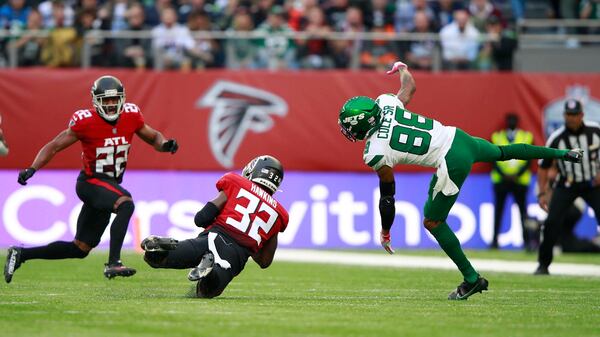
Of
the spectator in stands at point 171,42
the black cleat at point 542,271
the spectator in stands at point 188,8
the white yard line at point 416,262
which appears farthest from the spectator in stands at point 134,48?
the black cleat at point 542,271

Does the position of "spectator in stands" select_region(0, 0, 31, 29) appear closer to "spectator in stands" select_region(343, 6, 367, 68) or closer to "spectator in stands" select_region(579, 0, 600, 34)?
"spectator in stands" select_region(343, 6, 367, 68)

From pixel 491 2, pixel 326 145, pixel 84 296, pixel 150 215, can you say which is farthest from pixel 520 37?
pixel 84 296

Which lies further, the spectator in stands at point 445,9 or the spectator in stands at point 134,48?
the spectator in stands at point 445,9

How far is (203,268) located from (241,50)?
10.1 meters

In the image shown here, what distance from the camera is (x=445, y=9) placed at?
21.4 meters

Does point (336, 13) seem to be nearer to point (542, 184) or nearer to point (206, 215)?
point (542, 184)

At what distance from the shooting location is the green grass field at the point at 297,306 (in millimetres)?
8133

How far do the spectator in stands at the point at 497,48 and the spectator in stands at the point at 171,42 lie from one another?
4.94 m

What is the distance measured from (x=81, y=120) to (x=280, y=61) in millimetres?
8449

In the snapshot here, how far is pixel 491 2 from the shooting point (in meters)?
22.0

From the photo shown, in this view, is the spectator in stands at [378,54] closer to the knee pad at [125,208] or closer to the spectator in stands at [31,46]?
the spectator in stands at [31,46]


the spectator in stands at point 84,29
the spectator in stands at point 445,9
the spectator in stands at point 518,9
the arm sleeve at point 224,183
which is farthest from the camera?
the spectator in stands at point 518,9

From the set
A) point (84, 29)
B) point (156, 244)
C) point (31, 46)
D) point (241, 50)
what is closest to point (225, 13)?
point (241, 50)

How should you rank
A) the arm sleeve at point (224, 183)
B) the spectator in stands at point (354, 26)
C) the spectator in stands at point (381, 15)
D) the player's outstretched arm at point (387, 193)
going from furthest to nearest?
the spectator in stands at point (381, 15) → the spectator in stands at point (354, 26) → the arm sleeve at point (224, 183) → the player's outstretched arm at point (387, 193)
